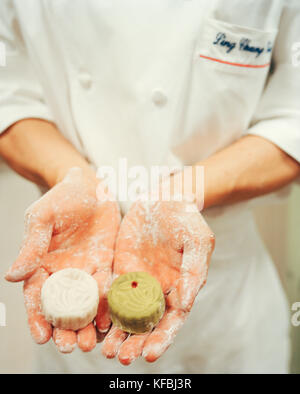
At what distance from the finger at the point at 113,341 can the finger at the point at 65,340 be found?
0.17ft

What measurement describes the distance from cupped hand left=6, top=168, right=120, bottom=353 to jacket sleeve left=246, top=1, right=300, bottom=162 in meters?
0.38

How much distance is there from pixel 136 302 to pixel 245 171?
14.7 inches

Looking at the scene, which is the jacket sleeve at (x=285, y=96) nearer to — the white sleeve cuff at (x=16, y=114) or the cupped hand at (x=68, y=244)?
the cupped hand at (x=68, y=244)

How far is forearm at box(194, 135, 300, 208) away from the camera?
0.81m

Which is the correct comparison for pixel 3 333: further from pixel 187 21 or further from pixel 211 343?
pixel 187 21

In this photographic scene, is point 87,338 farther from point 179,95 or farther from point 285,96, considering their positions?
point 285,96

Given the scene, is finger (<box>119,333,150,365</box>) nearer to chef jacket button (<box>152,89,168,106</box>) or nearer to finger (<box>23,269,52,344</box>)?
finger (<box>23,269,52,344</box>)

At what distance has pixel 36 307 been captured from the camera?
66 centimetres

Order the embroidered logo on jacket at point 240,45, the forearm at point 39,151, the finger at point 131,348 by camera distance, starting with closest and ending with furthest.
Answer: the finger at point 131,348 → the embroidered logo on jacket at point 240,45 → the forearm at point 39,151

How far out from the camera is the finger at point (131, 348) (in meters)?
0.60

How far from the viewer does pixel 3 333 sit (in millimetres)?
1134

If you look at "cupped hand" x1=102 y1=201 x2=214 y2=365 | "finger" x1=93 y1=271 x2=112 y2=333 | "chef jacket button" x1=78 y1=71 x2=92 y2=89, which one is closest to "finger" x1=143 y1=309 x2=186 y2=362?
"cupped hand" x1=102 y1=201 x2=214 y2=365

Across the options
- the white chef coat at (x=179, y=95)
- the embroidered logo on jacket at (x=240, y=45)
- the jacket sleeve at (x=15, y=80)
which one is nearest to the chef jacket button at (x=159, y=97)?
the white chef coat at (x=179, y=95)
